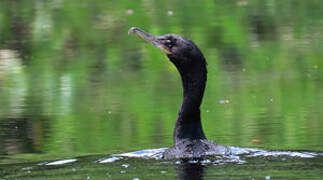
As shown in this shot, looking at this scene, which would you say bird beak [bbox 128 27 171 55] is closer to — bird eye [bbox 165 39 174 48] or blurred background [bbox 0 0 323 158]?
bird eye [bbox 165 39 174 48]

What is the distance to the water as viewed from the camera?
8030mm

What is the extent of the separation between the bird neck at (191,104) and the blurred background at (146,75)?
779mm

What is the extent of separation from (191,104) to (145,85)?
183 inches

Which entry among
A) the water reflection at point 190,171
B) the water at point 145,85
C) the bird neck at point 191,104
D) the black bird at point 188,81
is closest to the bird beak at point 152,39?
the black bird at point 188,81

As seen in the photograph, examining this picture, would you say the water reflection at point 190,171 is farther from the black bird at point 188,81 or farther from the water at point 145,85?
the black bird at point 188,81

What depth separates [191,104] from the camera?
8.23 m

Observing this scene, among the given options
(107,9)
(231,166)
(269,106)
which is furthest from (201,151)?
(107,9)

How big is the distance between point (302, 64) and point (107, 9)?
739 cm

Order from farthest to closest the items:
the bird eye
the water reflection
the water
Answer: the bird eye → the water → the water reflection

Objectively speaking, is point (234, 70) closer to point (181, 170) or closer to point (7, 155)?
point (7, 155)

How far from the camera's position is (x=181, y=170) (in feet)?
22.8

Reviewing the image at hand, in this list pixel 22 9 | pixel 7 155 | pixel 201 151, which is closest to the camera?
pixel 201 151

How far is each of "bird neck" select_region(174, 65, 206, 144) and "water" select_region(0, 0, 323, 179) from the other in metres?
0.67

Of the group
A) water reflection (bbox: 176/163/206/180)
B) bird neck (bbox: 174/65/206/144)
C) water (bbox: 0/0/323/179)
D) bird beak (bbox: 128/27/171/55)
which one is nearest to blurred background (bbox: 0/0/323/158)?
water (bbox: 0/0/323/179)
